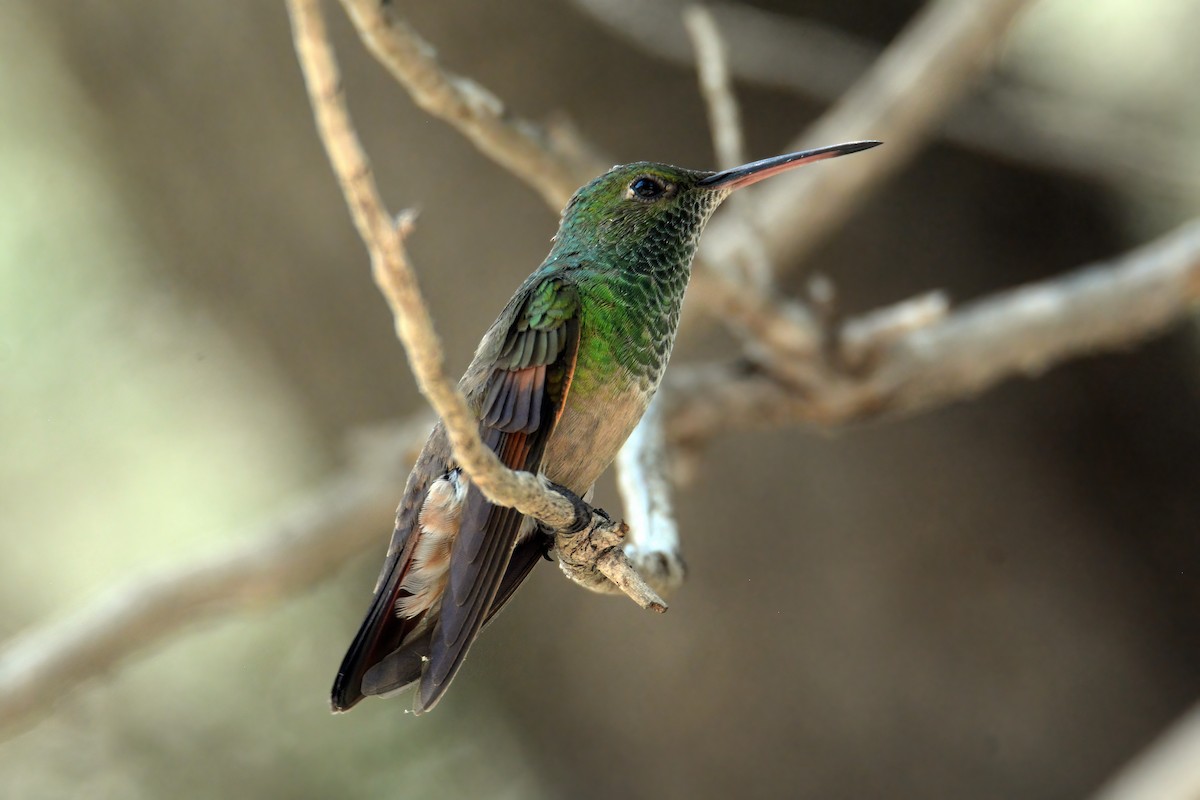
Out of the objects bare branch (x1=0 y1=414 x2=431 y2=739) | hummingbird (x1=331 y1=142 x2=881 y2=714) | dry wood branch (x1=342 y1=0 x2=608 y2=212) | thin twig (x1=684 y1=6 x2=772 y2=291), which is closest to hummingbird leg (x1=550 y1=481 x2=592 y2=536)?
hummingbird (x1=331 y1=142 x2=881 y2=714)

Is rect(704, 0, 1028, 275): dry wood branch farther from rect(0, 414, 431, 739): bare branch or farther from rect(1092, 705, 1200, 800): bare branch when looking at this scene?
rect(1092, 705, 1200, 800): bare branch

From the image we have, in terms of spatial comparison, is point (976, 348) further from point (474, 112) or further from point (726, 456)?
point (474, 112)

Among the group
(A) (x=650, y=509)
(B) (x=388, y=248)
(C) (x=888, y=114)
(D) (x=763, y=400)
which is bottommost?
(B) (x=388, y=248)

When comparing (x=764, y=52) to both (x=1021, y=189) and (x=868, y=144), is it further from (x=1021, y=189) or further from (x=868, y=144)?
(x=868, y=144)

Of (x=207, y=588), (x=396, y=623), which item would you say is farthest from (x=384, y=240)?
(x=207, y=588)

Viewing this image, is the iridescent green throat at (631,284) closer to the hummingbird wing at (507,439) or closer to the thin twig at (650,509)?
the hummingbird wing at (507,439)

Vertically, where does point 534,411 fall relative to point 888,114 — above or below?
below
